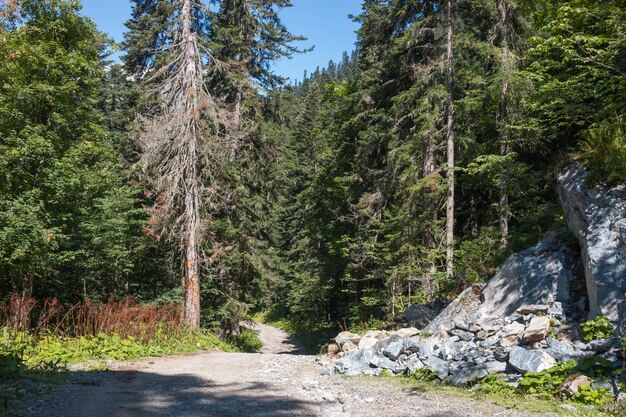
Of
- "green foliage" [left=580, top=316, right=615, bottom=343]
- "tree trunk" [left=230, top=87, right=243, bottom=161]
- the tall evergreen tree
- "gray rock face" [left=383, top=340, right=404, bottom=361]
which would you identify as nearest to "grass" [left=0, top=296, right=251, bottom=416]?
the tall evergreen tree

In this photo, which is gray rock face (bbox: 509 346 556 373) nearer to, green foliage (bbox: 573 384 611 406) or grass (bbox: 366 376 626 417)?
grass (bbox: 366 376 626 417)

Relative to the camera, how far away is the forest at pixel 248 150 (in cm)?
1154

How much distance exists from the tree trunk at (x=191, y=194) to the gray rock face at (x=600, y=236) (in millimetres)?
9940

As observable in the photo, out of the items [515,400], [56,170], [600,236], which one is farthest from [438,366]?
[56,170]

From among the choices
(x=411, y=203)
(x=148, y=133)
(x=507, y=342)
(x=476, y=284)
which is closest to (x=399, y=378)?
(x=507, y=342)

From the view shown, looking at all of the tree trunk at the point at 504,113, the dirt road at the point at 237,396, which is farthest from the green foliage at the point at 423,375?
the tree trunk at the point at 504,113

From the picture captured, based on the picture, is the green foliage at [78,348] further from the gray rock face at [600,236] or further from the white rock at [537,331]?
the gray rock face at [600,236]

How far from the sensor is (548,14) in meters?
8.59

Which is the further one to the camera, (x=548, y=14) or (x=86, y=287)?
(x=86, y=287)

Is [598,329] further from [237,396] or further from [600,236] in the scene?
[237,396]

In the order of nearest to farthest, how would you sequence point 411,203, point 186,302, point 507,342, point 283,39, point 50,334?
point 507,342 < point 50,334 < point 186,302 < point 411,203 < point 283,39

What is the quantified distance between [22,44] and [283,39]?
33.9 feet

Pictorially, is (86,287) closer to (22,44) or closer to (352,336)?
(22,44)

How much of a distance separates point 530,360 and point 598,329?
1.16 meters
